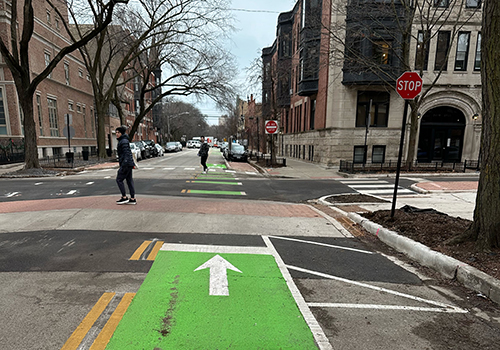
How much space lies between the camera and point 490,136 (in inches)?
168

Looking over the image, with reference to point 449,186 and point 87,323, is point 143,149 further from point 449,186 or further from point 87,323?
point 87,323

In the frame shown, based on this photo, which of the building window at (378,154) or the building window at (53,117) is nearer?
the building window at (378,154)

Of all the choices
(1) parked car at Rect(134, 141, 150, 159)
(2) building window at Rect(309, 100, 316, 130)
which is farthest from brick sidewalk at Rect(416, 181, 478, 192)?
(1) parked car at Rect(134, 141, 150, 159)

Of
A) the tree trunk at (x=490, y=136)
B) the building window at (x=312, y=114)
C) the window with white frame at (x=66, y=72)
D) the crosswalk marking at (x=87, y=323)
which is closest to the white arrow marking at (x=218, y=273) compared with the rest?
the crosswalk marking at (x=87, y=323)

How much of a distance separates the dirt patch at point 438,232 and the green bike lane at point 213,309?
2688 millimetres

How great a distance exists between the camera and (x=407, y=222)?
607 cm

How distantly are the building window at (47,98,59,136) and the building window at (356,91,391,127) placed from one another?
87.8 feet

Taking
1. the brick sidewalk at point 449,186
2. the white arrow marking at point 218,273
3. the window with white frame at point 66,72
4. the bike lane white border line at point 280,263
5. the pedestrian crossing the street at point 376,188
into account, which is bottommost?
the pedestrian crossing the street at point 376,188

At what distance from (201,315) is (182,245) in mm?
2190

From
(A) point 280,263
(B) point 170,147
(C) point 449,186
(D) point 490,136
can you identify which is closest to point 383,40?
(C) point 449,186

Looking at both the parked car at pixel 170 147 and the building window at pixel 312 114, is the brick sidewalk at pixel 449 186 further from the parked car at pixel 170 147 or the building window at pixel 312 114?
the parked car at pixel 170 147

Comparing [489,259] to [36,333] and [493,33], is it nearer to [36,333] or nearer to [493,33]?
[493,33]

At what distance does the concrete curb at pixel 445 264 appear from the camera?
11.5 feet

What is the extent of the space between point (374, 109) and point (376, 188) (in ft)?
34.9
